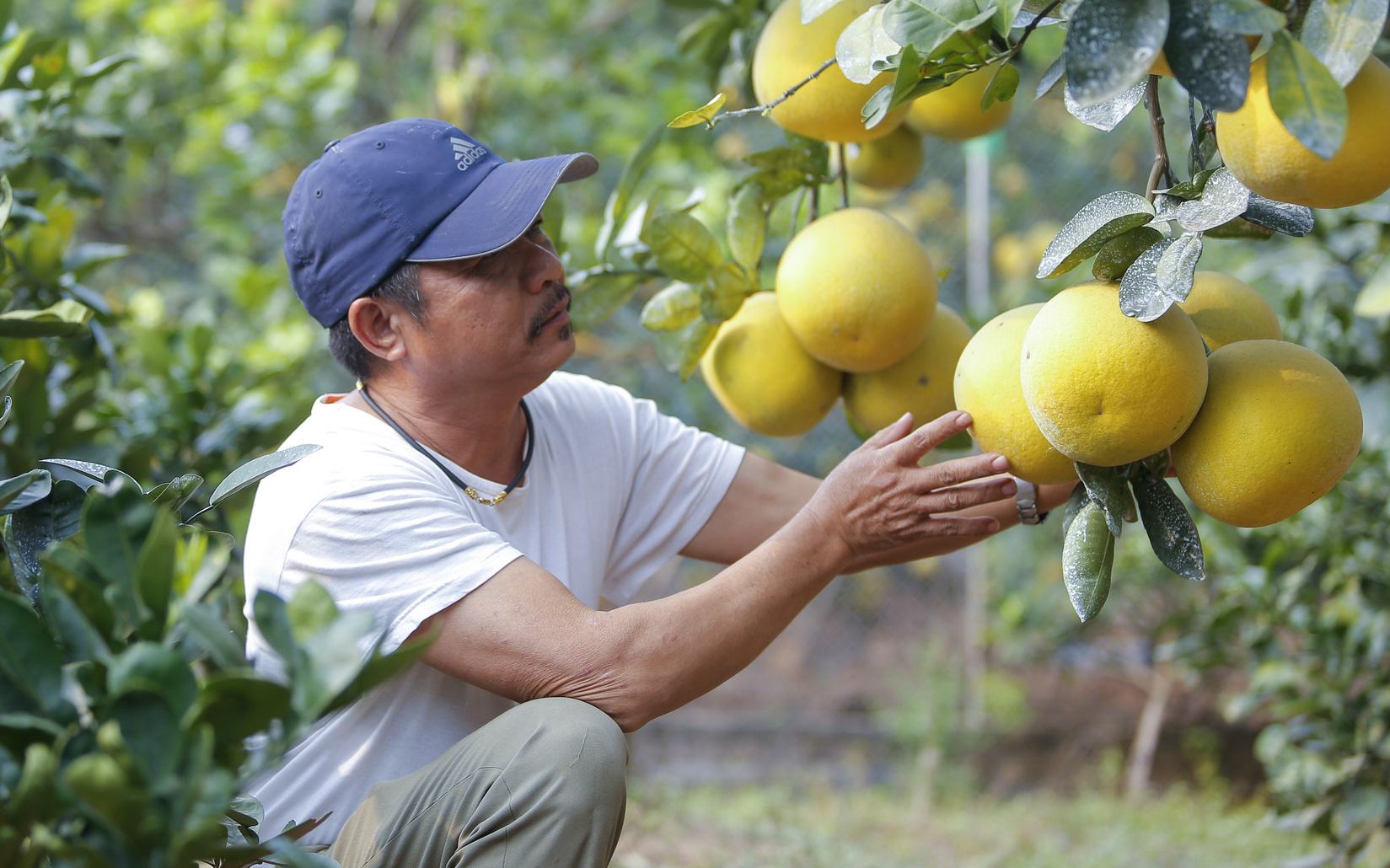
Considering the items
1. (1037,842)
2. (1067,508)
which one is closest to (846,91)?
(1067,508)

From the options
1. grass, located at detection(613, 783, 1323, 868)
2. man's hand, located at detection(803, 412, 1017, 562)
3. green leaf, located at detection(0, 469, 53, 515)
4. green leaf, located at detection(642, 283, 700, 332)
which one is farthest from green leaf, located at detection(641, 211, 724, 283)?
grass, located at detection(613, 783, 1323, 868)

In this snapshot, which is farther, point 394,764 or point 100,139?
point 100,139

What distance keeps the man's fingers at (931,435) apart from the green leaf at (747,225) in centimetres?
38

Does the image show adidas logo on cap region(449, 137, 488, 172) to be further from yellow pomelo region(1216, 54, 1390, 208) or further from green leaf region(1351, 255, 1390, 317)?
green leaf region(1351, 255, 1390, 317)

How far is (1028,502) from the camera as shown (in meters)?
1.48

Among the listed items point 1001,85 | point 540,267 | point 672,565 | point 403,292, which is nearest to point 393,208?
point 403,292

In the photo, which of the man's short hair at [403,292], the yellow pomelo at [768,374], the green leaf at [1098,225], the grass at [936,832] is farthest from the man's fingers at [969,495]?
the grass at [936,832]

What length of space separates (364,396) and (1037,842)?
2.40 m

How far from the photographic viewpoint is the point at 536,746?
4.14 ft

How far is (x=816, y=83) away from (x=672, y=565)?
3.02 m

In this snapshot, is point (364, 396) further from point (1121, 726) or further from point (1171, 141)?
point (1171, 141)

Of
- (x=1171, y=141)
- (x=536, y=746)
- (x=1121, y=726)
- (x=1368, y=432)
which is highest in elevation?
(x=536, y=746)

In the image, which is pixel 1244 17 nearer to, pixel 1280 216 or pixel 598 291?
pixel 1280 216

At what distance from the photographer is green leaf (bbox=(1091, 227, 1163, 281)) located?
1.00 metres
